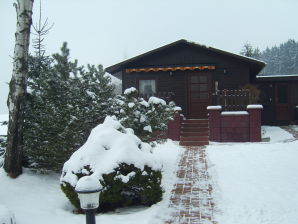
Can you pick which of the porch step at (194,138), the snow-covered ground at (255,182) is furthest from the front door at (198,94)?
the snow-covered ground at (255,182)

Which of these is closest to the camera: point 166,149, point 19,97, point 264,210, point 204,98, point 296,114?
point 264,210

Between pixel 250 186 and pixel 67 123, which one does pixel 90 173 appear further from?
pixel 250 186

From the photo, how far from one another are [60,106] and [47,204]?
208 centimetres

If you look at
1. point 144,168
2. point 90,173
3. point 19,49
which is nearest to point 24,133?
point 19,49

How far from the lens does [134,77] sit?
15.0 metres

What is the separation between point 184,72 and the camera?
14.5m

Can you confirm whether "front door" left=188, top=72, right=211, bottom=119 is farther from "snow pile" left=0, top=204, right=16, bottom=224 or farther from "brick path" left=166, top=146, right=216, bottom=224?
"snow pile" left=0, top=204, right=16, bottom=224

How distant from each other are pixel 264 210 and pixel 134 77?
34.8ft

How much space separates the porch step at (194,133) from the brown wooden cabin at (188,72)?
1.91 meters

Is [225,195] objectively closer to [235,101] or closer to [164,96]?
[235,101]

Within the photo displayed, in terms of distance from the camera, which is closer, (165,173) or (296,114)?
(165,173)

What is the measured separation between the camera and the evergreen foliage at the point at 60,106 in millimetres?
6617

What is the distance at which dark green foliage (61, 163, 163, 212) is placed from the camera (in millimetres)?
5223

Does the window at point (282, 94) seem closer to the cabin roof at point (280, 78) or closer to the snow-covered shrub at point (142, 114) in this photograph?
the cabin roof at point (280, 78)
